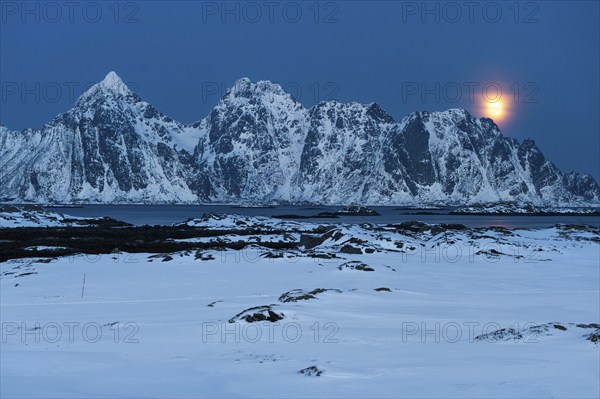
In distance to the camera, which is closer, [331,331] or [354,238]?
[331,331]

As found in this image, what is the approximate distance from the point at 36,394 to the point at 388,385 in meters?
5.24

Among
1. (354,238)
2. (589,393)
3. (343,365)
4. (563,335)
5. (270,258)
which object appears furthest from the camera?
(354,238)

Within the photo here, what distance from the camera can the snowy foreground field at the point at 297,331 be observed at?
9.94 m

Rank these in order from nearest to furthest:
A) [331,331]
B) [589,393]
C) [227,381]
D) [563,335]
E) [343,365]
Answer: [589,393], [227,381], [343,365], [563,335], [331,331]

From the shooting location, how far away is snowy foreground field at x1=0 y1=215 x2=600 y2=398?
994 centimetres

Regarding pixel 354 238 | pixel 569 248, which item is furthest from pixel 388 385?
pixel 569 248

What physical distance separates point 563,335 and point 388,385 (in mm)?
5478

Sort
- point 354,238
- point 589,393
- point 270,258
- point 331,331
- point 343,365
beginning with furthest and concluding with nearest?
point 354,238
point 270,258
point 331,331
point 343,365
point 589,393

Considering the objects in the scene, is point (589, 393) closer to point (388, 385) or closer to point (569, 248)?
point (388, 385)

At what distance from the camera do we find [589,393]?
9.21m

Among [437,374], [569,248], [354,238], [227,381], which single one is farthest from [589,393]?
[569,248]

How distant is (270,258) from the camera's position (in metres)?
34.7

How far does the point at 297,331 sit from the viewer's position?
1448cm

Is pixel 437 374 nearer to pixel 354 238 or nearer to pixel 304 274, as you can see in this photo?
pixel 304 274
